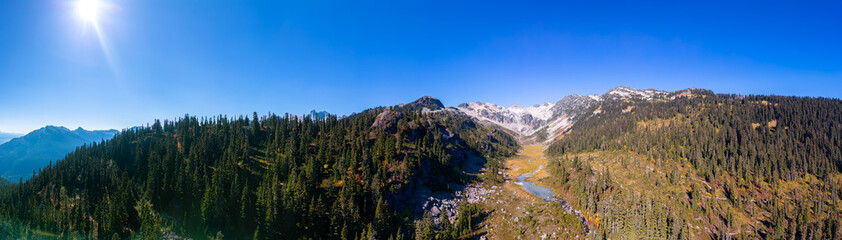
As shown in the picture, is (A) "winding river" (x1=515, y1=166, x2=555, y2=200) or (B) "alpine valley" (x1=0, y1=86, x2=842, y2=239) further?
(A) "winding river" (x1=515, y1=166, x2=555, y2=200)

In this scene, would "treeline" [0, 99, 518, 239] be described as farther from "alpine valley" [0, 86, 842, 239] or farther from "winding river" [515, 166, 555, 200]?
"winding river" [515, 166, 555, 200]

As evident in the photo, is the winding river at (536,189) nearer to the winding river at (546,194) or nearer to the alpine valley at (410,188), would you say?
the winding river at (546,194)

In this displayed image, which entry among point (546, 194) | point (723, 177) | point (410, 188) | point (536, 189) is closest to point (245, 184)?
point (410, 188)

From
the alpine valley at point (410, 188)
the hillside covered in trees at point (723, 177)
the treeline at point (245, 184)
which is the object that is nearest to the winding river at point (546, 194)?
the alpine valley at point (410, 188)

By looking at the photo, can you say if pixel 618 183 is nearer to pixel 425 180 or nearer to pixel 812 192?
pixel 812 192

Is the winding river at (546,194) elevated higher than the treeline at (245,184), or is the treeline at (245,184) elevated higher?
the treeline at (245,184)

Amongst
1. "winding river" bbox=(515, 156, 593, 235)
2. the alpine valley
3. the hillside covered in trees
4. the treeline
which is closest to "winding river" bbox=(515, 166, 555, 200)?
"winding river" bbox=(515, 156, 593, 235)
